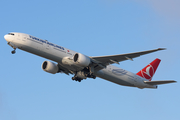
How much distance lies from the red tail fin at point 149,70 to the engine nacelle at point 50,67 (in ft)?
44.9

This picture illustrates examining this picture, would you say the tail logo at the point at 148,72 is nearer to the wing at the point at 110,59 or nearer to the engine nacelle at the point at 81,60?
the wing at the point at 110,59

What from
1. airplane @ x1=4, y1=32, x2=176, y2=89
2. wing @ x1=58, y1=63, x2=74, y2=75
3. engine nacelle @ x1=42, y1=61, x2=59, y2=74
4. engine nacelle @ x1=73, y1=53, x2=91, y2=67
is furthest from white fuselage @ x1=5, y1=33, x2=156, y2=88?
engine nacelle @ x1=42, y1=61, x2=59, y2=74

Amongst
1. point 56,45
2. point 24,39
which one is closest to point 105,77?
point 56,45

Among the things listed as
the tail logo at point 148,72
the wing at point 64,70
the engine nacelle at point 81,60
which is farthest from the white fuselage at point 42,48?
the tail logo at point 148,72

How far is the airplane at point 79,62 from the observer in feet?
130

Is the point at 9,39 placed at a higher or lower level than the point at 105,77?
higher

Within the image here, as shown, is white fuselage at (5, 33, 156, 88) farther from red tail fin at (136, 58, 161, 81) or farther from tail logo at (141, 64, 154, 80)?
tail logo at (141, 64, 154, 80)

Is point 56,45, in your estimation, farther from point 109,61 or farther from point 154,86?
point 154,86

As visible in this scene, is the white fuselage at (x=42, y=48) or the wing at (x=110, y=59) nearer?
the white fuselage at (x=42, y=48)

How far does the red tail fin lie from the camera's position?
165ft

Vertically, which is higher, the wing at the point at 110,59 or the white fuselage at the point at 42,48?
the white fuselage at the point at 42,48

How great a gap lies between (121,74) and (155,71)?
361 inches

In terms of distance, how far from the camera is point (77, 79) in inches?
1837

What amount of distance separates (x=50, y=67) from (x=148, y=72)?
16.4m
